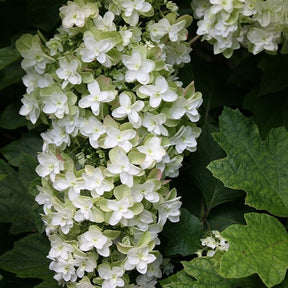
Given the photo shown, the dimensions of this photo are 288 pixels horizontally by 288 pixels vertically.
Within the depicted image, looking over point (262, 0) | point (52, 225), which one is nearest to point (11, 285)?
point (52, 225)

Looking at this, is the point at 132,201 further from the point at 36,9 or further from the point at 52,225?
the point at 36,9

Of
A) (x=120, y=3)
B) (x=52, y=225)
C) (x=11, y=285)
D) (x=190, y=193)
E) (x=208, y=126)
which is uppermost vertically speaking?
(x=120, y=3)

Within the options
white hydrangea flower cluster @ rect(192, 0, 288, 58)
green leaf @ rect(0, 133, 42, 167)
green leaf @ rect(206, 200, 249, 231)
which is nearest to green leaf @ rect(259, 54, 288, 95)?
white hydrangea flower cluster @ rect(192, 0, 288, 58)

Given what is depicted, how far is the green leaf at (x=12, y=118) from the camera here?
1.91 metres

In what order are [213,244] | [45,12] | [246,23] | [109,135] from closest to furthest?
[109,135], [213,244], [246,23], [45,12]

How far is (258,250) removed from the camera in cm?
136

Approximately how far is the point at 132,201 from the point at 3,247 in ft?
2.49

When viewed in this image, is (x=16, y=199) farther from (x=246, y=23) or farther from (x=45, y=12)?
(x=246, y=23)

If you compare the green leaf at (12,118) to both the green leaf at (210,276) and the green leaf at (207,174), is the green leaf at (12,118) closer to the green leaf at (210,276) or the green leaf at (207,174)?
the green leaf at (207,174)

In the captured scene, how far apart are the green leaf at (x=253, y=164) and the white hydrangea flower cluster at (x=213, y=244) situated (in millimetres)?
125

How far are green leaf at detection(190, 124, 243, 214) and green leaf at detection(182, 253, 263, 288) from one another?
12.2 inches

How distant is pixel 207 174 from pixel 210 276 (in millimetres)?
400

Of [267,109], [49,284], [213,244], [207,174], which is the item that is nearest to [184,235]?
[213,244]

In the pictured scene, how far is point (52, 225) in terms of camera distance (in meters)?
1.36
